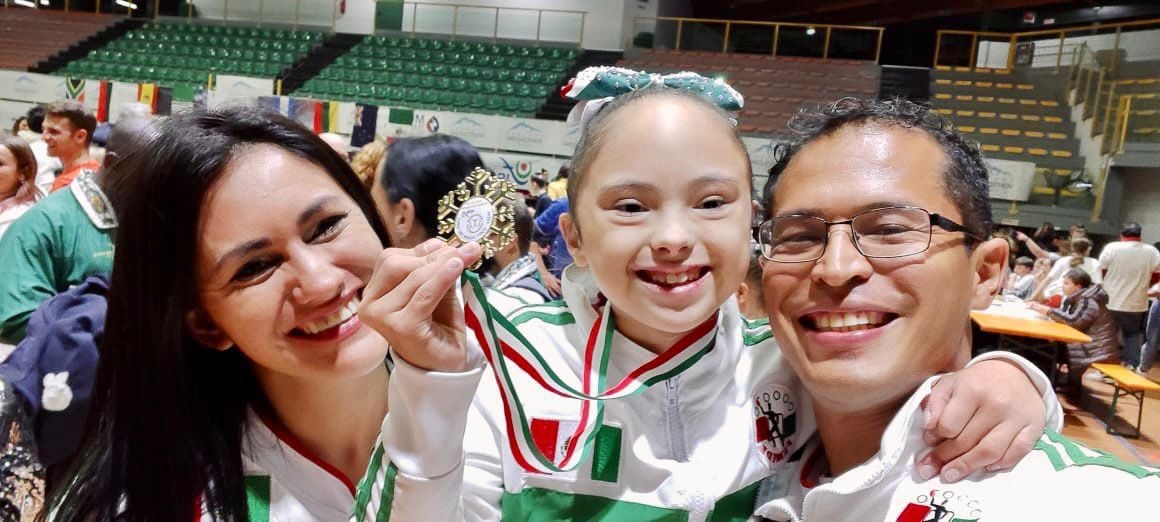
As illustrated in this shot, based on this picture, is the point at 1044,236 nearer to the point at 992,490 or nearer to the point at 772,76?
the point at 772,76

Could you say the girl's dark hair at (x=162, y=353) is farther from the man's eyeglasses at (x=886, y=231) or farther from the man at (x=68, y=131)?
the man at (x=68, y=131)

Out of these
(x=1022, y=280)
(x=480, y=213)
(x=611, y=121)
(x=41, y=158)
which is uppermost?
(x=611, y=121)

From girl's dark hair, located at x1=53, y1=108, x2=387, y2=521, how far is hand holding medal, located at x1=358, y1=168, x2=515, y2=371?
1.33ft

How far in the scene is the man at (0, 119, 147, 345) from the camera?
220 cm

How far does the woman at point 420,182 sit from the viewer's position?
6.76 feet

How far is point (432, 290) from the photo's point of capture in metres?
0.86

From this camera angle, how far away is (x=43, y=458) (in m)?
1.87

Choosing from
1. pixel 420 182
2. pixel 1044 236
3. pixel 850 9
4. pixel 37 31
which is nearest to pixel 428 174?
pixel 420 182

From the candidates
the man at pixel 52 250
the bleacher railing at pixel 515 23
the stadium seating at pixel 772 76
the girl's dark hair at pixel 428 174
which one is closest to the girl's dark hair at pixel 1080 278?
the stadium seating at pixel 772 76

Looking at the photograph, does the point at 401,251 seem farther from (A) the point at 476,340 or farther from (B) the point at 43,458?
(B) the point at 43,458

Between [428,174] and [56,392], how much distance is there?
3.60ft

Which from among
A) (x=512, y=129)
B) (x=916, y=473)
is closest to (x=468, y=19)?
(x=512, y=129)

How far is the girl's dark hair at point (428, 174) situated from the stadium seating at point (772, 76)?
10.7 metres

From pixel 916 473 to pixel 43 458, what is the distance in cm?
208
